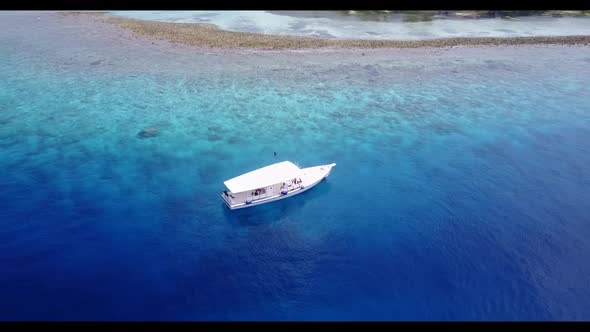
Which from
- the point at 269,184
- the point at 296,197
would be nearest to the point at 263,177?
the point at 269,184

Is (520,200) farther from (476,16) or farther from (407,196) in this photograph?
(476,16)

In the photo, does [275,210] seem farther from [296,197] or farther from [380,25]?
[380,25]

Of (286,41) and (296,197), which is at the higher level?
(286,41)

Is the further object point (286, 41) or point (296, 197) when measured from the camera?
point (286, 41)

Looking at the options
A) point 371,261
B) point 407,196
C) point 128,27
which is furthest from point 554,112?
point 128,27

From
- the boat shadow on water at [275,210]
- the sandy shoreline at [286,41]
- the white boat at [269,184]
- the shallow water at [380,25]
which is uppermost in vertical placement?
the shallow water at [380,25]

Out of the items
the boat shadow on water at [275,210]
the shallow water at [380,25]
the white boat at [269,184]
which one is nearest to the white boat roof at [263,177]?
→ the white boat at [269,184]

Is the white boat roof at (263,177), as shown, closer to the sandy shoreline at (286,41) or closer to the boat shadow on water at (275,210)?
the boat shadow on water at (275,210)
